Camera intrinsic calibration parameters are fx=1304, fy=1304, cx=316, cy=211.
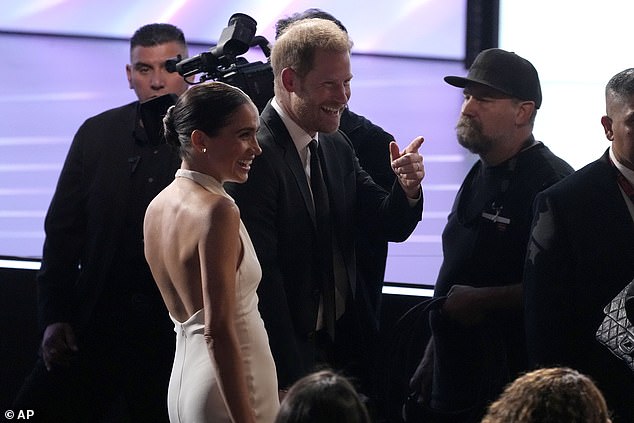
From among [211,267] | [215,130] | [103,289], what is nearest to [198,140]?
[215,130]

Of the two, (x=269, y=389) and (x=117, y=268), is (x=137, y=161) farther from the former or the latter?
(x=269, y=389)

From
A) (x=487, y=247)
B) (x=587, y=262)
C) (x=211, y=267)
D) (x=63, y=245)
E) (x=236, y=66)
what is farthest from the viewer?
(x=63, y=245)

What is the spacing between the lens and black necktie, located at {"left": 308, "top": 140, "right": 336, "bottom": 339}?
3453mm

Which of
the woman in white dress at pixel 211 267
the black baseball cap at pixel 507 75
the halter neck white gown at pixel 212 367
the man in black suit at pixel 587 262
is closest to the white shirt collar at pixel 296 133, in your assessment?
the woman in white dress at pixel 211 267

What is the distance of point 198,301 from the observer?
9.68 ft

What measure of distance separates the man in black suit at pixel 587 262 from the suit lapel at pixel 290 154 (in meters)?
0.60

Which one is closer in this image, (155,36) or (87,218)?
(87,218)

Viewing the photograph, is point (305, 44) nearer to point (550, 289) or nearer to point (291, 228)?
point (291, 228)

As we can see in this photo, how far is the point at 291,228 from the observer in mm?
3410

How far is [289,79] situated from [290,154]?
0.20m

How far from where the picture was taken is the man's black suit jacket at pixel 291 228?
3.33m

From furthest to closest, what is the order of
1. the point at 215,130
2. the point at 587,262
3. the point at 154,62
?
1. the point at 154,62
2. the point at 587,262
3. the point at 215,130

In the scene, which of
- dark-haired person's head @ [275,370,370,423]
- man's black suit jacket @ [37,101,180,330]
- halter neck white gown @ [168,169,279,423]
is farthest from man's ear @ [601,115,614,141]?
dark-haired person's head @ [275,370,370,423]

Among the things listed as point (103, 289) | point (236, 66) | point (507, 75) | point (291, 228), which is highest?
point (236, 66)
